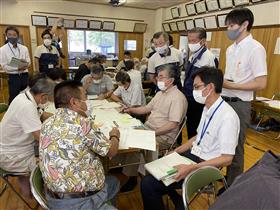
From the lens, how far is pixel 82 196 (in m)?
1.31

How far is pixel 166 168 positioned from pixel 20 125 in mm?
1144

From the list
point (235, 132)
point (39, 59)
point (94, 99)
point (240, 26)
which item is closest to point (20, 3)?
point (39, 59)

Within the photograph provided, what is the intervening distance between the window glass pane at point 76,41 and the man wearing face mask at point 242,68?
295 inches

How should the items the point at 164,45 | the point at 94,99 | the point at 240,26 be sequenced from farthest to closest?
the point at 94,99, the point at 164,45, the point at 240,26

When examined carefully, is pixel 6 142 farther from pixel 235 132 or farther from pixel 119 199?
pixel 235 132

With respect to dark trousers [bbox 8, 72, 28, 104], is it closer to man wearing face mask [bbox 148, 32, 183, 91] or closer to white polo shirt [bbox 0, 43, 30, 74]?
white polo shirt [bbox 0, 43, 30, 74]

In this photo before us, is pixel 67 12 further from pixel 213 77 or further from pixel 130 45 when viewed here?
pixel 213 77

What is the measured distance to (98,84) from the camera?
336 cm

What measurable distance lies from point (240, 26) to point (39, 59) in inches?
159

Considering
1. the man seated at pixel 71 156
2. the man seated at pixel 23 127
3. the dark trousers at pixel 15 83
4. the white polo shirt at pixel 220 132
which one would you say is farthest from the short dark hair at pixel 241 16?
the dark trousers at pixel 15 83

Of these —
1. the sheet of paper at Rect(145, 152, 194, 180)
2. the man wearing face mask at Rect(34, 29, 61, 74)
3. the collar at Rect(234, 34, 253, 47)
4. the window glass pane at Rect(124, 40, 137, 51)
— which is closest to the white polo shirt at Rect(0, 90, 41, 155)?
the sheet of paper at Rect(145, 152, 194, 180)

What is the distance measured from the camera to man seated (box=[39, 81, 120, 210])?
1.22 metres

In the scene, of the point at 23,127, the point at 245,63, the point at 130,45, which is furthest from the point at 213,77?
the point at 130,45

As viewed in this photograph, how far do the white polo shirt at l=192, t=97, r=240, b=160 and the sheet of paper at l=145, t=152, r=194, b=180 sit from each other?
0.60 feet
